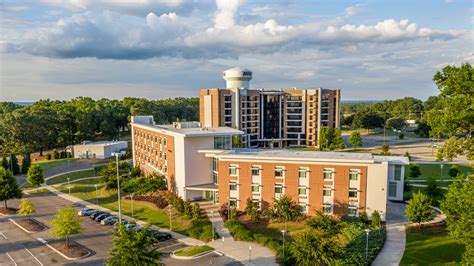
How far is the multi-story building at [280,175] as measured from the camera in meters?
39.1

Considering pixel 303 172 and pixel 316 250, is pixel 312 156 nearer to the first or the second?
pixel 303 172

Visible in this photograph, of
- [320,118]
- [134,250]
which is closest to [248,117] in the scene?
[320,118]

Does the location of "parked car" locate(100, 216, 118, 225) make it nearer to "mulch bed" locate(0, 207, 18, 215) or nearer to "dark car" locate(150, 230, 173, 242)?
"dark car" locate(150, 230, 173, 242)

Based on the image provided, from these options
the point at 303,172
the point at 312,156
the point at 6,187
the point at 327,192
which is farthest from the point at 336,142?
the point at 6,187

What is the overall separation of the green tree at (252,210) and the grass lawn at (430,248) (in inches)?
632

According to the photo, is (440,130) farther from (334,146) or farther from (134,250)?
(334,146)

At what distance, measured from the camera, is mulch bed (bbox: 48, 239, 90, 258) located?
33469 mm

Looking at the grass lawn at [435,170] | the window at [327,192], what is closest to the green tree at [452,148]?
the window at [327,192]

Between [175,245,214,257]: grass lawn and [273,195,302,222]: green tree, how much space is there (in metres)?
9.75

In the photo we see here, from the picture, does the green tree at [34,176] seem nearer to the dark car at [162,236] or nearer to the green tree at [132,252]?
the dark car at [162,236]

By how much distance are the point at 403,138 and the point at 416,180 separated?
65464 mm

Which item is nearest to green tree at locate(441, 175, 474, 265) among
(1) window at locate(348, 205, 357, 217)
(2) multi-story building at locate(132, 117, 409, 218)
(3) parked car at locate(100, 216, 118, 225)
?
(2) multi-story building at locate(132, 117, 409, 218)

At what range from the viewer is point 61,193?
57.2 meters

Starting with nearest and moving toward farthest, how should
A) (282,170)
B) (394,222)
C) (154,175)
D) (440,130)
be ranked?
1. (440,130)
2. (394,222)
3. (282,170)
4. (154,175)
